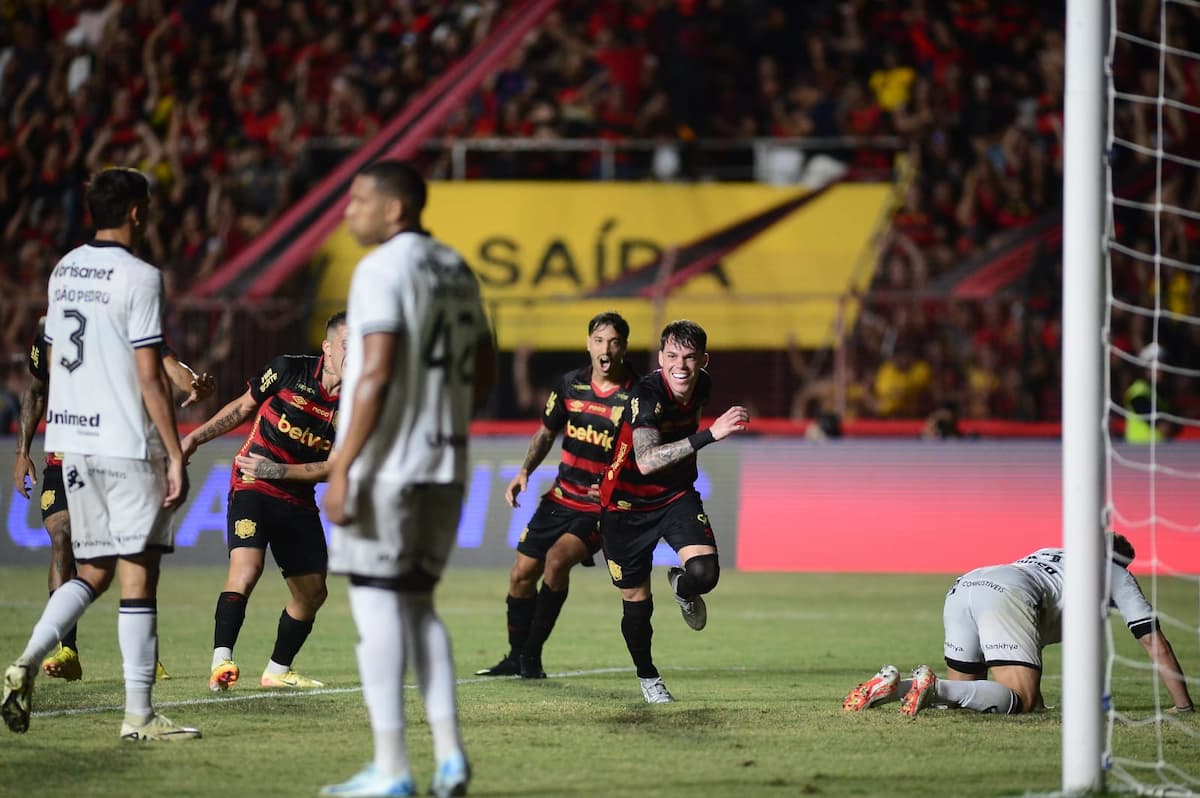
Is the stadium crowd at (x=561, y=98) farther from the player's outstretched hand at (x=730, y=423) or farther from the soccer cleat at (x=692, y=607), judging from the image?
the player's outstretched hand at (x=730, y=423)

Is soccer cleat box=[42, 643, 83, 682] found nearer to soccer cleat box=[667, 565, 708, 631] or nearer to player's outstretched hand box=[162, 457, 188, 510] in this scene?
player's outstretched hand box=[162, 457, 188, 510]

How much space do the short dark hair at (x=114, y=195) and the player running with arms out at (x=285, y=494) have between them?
84.6 inches

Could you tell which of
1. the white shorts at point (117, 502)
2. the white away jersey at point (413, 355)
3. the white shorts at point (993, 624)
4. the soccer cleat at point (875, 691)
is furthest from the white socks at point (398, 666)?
the white shorts at point (993, 624)

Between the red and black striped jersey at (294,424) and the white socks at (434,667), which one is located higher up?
the red and black striped jersey at (294,424)

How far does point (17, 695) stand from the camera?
21.4 ft

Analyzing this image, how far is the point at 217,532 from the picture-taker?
1600cm

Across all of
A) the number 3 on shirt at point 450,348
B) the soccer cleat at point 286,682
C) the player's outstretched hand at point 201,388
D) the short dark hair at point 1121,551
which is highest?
the number 3 on shirt at point 450,348

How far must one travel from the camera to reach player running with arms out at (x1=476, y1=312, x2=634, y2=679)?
928cm

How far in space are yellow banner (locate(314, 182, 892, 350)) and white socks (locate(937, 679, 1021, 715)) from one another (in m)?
10.4

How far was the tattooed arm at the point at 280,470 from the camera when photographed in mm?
8469

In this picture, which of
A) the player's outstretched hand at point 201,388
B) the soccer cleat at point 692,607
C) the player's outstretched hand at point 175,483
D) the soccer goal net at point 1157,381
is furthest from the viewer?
the soccer cleat at point 692,607

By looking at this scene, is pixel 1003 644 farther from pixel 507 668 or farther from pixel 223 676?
pixel 223 676

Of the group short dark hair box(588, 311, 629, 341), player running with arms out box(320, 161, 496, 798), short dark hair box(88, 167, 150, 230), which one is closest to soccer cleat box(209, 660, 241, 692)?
short dark hair box(588, 311, 629, 341)

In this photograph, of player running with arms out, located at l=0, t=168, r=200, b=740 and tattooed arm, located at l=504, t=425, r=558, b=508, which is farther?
tattooed arm, located at l=504, t=425, r=558, b=508
